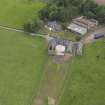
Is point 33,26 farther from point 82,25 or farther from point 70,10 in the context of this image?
point 82,25

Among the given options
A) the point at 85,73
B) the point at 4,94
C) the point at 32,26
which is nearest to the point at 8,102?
the point at 4,94

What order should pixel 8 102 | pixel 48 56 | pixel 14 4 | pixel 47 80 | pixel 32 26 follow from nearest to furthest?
pixel 8 102 < pixel 47 80 < pixel 48 56 < pixel 32 26 < pixel 14 4

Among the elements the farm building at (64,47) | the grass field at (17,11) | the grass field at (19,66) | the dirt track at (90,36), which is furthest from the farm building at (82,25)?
the grass field at (17,11)

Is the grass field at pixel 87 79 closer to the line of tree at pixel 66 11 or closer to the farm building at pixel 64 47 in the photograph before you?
the farm building at pixel 64 47

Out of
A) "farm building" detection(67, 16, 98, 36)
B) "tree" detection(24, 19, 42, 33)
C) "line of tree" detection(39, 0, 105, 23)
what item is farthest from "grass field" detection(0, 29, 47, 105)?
"farm building" detection(67, 16, 98, 36)

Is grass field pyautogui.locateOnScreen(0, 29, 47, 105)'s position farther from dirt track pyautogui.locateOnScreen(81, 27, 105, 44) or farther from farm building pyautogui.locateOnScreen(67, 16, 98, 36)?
dirt track pyautogui.locateOnScreen(81, 27, 105, 44)

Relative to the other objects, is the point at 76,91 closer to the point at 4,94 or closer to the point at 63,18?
the point at 4,94
